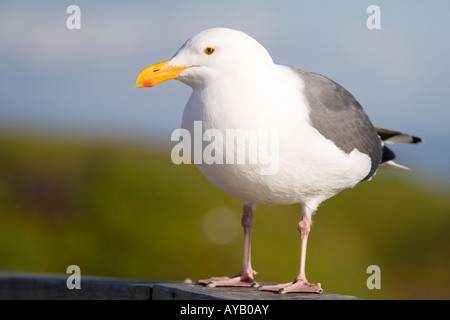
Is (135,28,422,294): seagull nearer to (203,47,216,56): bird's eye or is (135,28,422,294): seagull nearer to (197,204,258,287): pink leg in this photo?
(203,47,216,56): bird's eye

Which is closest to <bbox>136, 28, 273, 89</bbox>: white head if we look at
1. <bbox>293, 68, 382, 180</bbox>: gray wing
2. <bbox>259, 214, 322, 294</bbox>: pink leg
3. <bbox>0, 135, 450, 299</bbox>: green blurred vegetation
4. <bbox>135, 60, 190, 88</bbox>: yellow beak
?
<bbox>135, 60, 190, 88</bbox>: yellow beak

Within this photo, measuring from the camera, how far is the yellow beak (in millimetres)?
4727

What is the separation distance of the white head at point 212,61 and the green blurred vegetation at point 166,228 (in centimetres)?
685

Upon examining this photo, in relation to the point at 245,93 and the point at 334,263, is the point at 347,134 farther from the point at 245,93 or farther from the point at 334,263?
the point at 334,263

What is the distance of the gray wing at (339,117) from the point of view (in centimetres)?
504

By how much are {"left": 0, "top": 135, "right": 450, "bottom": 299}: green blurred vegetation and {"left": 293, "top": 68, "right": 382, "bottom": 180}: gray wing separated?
18.4 feet

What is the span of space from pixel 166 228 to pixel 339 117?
23.3 ft

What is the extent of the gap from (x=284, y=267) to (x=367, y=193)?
4.45 m

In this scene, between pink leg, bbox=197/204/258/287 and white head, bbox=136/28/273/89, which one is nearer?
white head, bbox=136/28/273/89

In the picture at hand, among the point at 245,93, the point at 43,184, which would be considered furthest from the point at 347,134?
the point at 43,184

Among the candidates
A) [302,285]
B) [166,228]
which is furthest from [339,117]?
[166,228]

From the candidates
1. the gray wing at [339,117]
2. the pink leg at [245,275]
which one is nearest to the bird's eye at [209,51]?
the gray wing at [339,117]

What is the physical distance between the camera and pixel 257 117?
458 centimetres
